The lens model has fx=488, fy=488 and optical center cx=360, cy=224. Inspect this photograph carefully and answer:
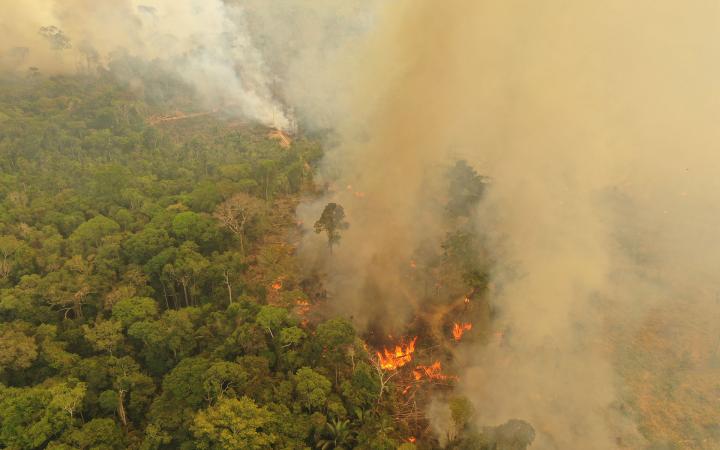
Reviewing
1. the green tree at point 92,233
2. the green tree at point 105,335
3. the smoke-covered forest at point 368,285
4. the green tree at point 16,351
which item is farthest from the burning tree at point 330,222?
the green tree at point 16,351

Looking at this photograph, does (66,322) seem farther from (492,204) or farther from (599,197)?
(599,197)

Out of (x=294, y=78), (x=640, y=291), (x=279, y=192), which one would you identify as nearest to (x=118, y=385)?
(x=279, y=192)

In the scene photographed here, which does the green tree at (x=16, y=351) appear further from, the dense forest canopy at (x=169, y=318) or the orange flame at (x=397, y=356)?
the orange flame at (x=397, y=356)

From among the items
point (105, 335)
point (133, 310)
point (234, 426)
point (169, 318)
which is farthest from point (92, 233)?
point (234, 426)

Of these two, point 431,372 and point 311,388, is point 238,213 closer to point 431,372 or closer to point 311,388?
point 311,388

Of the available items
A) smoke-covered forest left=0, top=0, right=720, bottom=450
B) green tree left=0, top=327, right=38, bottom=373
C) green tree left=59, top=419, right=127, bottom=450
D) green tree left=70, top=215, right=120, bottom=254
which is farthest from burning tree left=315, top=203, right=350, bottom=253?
green tree left=0, top=327, right=38, bottom=373
